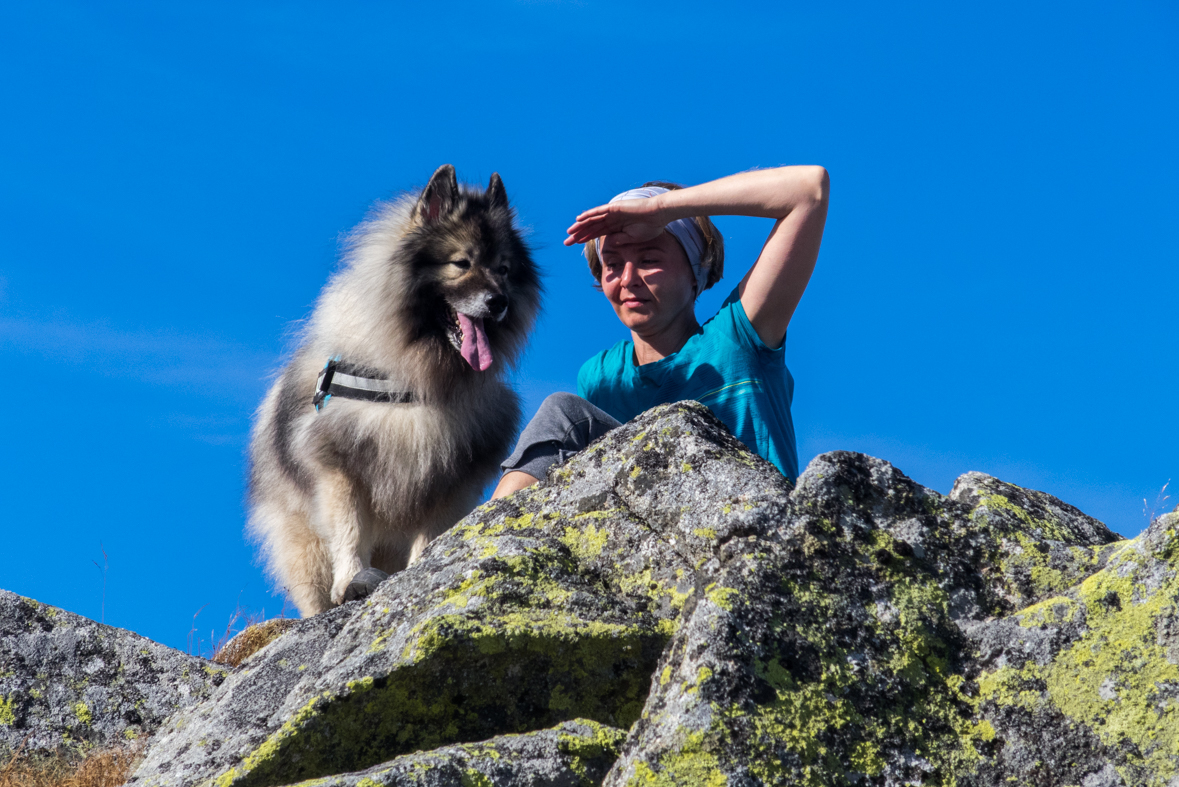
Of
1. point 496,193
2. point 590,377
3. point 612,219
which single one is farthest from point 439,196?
point 612,219

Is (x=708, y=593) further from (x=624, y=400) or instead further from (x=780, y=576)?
(x=624, y=400)

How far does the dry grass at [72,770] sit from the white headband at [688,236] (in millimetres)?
2771

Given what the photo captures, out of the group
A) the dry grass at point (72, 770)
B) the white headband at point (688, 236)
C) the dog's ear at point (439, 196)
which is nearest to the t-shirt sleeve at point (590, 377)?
the white headband at point (688, 236)

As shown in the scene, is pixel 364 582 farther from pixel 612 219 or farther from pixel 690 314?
pixel 612 219

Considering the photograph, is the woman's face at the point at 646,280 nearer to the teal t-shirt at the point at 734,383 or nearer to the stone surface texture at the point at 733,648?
the teal t-shirt at the point at 734,383

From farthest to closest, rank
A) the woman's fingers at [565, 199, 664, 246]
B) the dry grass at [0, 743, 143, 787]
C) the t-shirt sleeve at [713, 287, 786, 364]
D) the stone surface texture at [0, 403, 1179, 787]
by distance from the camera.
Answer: the t-shirt sleeve at [713, 287, 786, 364] < the woman's fingers at [565, 199, 664, 246] < the dry grass at [0, 743, 143, 787] < the stone surface texture at [0, 403, 1179, 787]

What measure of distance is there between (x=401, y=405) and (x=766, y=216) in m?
3.29

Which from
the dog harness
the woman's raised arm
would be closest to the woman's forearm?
the woman's raised arm

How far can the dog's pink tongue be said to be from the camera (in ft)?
21.3

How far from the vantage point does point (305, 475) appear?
6.49 m

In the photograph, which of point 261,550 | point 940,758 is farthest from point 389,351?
point 940,758

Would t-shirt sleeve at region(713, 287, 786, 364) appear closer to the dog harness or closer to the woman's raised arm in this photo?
the woman's raised arm

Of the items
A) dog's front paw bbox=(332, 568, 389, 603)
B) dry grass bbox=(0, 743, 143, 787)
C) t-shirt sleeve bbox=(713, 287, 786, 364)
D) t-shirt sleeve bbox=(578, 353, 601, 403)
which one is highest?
t-shirt sleeve bbox=(578, 353, 601, 403)

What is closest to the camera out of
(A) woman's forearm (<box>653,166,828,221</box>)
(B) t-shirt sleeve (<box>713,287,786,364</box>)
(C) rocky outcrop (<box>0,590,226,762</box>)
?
(C) rocky outcrop (<box>0,590,226,762</box>)
